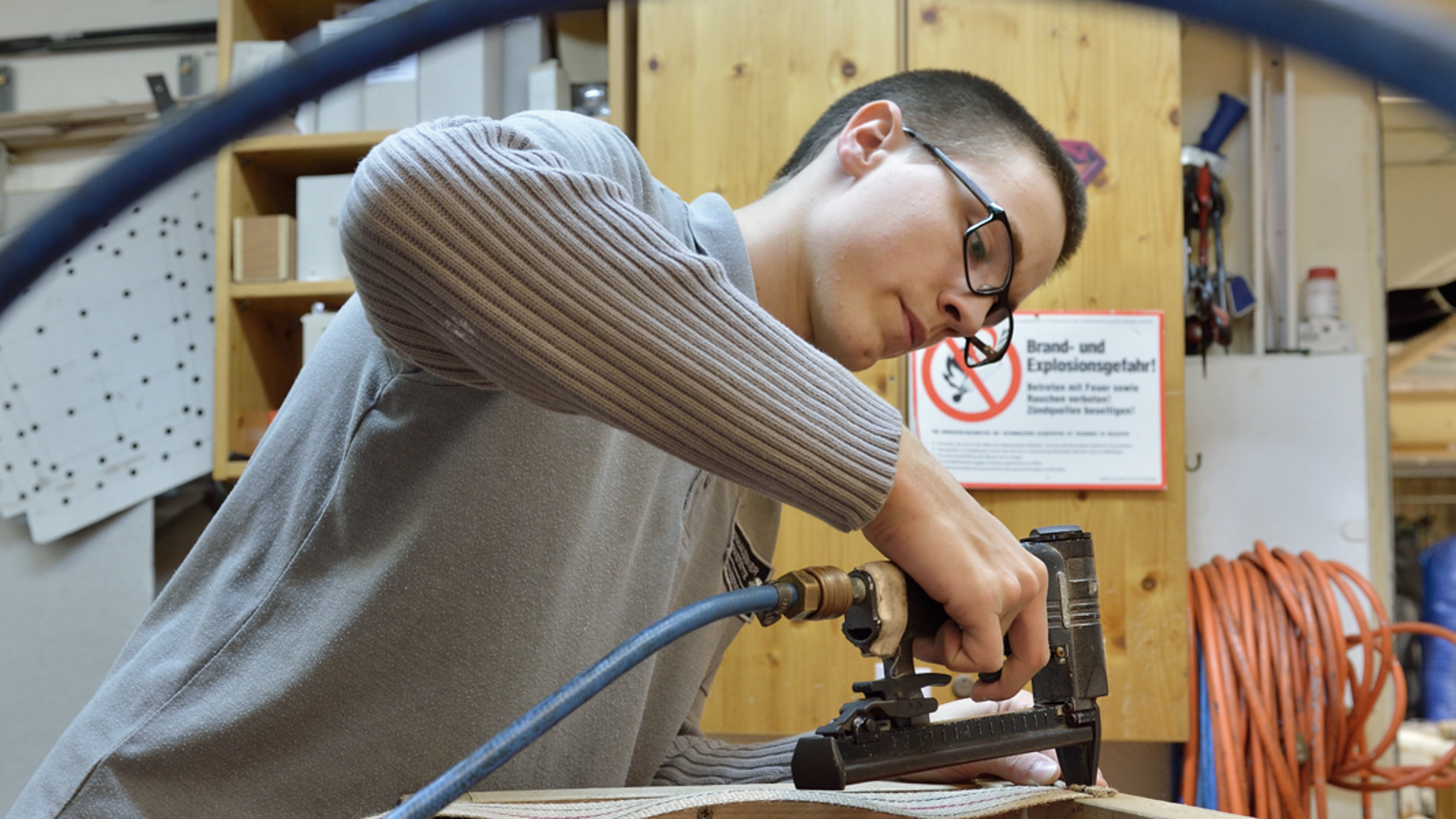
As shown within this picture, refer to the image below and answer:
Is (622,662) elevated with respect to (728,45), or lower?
lower

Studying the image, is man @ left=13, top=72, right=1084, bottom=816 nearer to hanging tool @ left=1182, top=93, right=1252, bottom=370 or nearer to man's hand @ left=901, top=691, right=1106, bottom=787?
man's hand @ left=901, top=691, right=1106, bottom=787

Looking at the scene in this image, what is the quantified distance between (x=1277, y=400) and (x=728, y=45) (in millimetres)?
1234

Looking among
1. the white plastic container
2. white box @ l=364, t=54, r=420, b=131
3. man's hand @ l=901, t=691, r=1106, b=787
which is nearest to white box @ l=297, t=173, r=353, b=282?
white box @ l=364, t=54, r=420, b=131

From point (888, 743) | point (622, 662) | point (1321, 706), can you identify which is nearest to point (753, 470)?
point (622, 662)

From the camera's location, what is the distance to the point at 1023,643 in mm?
728

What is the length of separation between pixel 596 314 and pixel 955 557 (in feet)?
0.81

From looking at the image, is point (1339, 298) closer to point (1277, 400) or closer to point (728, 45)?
point (1277, 400)

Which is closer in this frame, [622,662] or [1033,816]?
[622,662]

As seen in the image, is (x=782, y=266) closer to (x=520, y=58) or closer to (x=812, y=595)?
(x=812, y=595)

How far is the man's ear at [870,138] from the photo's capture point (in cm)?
101

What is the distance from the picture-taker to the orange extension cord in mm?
1766

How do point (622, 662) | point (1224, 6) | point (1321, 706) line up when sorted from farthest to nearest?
point (1321, 706)
point (622, 662)
point (1224, 6)

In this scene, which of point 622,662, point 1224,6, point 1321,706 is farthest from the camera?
point 1321,706

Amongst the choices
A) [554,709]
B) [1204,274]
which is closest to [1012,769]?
[554,709]
